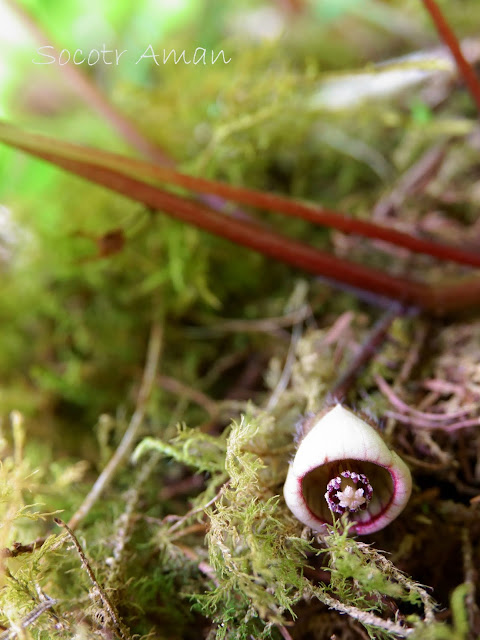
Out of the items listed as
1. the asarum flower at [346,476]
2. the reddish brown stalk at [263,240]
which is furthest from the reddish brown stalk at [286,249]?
the asarum flower at [346,476]

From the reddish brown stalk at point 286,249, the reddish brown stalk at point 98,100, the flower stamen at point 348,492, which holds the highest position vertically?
the reddish brown stalk at point 98,100

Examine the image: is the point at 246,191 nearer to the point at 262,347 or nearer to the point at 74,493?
the point at 262,347

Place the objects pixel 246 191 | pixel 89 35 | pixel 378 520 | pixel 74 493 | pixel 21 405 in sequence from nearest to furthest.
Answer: pixel 378 520 → pixel 74 493 → pixel 246 191 → pixel 21 405 → pixel 89 35

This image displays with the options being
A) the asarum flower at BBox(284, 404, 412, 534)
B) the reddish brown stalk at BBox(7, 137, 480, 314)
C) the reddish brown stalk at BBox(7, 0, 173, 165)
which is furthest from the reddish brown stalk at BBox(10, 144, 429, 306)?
the asarum flower at BBox(284, 404, 412, 534)

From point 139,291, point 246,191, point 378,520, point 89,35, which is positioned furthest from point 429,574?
point 89,35

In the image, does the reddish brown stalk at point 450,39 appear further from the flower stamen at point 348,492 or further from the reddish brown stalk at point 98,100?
the flower stamen at point 348,492

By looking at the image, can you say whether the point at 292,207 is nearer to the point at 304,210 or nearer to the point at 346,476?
the point at 304,210

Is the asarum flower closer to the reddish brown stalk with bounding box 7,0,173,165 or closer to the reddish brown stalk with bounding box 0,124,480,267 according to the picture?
the reddish brown stalk with bounding box 0,124,480,267

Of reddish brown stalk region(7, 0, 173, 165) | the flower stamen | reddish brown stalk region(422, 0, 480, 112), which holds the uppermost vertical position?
reddish brown stalk region(7, 0, 173, 165)
